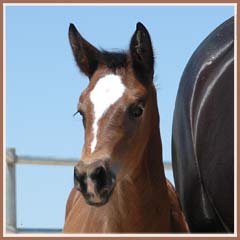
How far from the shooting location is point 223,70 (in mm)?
3176

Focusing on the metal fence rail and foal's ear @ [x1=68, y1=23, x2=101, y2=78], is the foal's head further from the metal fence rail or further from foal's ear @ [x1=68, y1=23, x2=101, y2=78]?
the metal fence rail

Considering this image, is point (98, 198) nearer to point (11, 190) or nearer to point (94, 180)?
point (94, 180)

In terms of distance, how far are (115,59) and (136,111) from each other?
29 centimetres

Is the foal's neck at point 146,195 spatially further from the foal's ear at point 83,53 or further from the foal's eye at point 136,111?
the foal's ear at point 83,53

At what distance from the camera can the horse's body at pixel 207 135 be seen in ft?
9.96

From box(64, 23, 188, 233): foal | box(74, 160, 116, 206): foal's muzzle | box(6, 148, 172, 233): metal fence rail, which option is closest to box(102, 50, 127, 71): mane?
box(64, 23, 188, 233): foal

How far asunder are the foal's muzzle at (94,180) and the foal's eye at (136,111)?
0.31 meters

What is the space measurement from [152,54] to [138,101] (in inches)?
12.6

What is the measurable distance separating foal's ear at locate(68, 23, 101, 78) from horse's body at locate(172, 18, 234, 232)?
399mm

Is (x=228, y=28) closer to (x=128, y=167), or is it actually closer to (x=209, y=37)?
(x=209, y=37)

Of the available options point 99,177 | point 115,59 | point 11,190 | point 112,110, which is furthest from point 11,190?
point 99,177

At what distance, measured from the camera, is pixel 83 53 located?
354cm

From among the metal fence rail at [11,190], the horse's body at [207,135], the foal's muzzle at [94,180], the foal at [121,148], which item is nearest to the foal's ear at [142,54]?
the foal at [121,148]

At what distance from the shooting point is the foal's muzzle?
293cm
